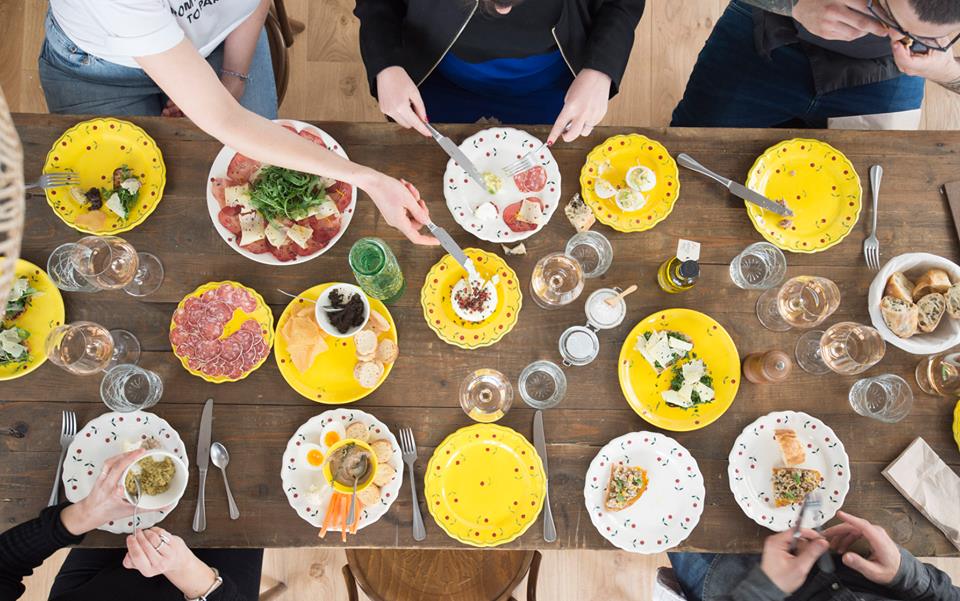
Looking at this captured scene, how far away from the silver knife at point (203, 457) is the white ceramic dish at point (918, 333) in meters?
1.68

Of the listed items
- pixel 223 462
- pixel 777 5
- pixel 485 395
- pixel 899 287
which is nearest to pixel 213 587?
pixel 223 462

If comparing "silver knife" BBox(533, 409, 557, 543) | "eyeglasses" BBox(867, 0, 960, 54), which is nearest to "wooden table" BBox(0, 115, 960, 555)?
"silver knife" BBox(533, 409, 557, 543)

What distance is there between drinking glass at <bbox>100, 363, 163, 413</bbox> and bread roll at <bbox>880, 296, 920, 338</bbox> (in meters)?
1.82

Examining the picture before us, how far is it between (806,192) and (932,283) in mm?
370

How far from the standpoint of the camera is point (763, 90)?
6.88 ft

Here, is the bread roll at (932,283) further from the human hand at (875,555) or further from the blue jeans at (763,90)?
the blue jeans at (763,90)

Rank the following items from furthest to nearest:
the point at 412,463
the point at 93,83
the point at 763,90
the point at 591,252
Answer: the point at 763,90
the point at 93,83
the point at 591,252
the point at 412,463

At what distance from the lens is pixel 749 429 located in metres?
1.53

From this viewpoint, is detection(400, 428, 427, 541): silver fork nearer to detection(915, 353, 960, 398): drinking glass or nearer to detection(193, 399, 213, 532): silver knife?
detection(193, 399, 213, 532): silver knife

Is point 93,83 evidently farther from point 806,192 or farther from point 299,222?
point 806,192

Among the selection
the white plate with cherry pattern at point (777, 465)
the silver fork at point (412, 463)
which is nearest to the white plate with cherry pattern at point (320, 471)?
the silver fork at point (412, 463)

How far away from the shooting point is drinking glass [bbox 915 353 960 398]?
1550 millimetres

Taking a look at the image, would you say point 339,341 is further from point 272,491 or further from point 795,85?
point 795,85

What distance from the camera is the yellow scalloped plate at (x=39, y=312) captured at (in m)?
1.53
